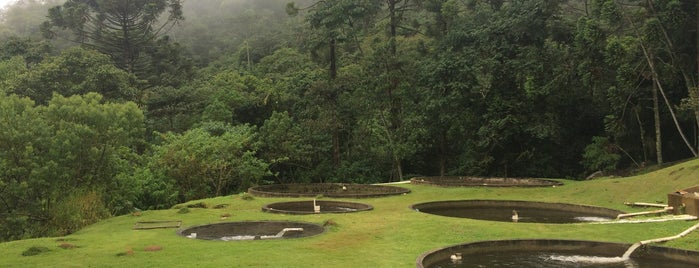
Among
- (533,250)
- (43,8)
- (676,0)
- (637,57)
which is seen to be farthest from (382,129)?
(43,8)

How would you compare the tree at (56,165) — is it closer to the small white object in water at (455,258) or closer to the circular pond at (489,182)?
the small white object in water at (455,258)

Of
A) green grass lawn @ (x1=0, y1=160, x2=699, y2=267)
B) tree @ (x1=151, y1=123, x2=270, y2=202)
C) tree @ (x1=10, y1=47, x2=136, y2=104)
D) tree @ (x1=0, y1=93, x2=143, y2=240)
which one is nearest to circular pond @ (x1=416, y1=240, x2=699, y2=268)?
green grass lawn @ (x1=0, y1=160, x2=699, y2=267)

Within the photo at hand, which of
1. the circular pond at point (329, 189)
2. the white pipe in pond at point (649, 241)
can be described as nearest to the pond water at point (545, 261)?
the white pipe in pond at point (649, 241)

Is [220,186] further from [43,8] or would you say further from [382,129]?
[43,8]

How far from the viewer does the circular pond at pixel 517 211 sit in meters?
14.0

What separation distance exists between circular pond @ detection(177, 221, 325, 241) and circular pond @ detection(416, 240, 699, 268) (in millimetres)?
3080

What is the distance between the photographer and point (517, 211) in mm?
15578

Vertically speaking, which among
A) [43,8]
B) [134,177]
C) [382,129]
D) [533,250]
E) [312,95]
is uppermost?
[43,8]

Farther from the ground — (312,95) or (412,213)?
(312,95)

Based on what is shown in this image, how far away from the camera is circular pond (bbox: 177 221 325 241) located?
11008mm

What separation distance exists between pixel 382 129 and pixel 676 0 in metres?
14.7

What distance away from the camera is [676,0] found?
1961 cm

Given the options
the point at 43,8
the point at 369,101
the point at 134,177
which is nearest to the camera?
the point at 134,177

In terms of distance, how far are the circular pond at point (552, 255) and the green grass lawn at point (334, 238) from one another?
1.23 ft
